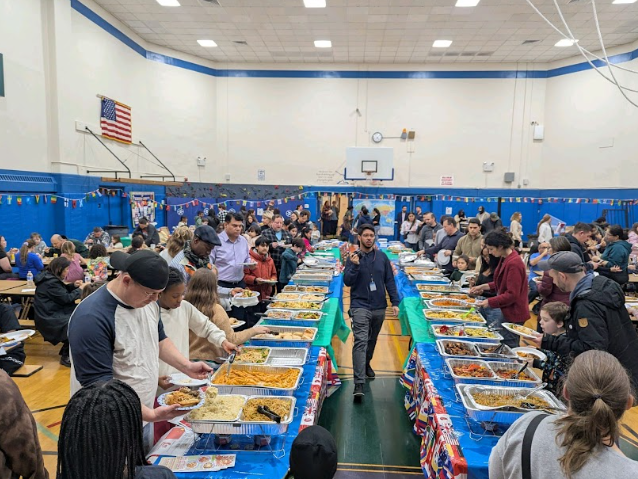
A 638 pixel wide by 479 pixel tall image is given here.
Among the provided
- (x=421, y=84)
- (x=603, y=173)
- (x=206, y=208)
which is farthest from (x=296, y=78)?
(x=603, y=173)

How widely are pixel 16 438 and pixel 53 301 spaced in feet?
15.9

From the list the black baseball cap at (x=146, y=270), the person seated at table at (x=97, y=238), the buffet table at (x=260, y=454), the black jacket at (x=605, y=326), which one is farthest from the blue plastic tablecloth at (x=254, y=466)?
the person seated at table at (x=97, y=238)

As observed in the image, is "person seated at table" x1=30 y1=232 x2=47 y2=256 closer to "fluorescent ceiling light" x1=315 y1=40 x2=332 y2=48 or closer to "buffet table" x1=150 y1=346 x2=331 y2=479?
"buffet table" x1=150 y1=346 x2=331 y2=479

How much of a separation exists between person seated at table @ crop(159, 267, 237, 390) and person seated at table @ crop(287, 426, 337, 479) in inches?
53.6

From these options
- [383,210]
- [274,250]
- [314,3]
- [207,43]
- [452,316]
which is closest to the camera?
[452,316]

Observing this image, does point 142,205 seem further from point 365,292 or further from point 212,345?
point 212,345

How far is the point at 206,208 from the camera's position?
58.2ft

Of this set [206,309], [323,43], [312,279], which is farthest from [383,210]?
[206,309]

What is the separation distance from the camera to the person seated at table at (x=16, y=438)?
1737mm

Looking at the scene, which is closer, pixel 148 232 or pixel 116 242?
pixel 148 232

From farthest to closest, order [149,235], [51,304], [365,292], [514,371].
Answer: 1. [149,235]
2. [51,304]
3. [365,292]
4. [514,371]

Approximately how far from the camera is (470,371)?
11.2 ft

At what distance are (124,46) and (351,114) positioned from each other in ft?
29.0

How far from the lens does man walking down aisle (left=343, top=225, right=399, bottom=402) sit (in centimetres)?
505
